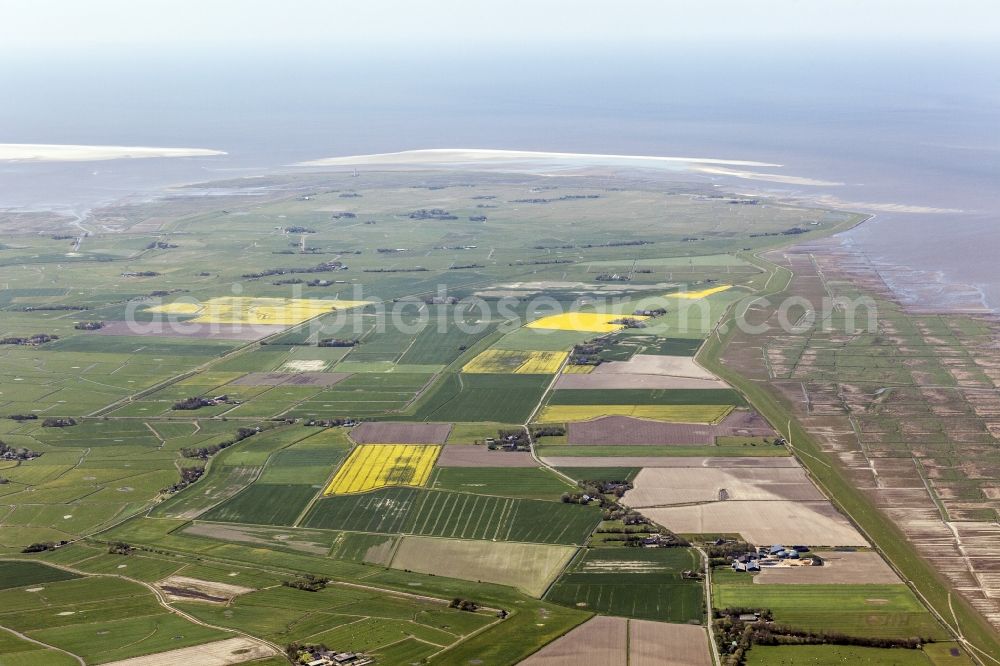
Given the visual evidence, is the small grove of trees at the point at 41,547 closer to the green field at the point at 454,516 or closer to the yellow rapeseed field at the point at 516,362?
the green field at the point at 454,516

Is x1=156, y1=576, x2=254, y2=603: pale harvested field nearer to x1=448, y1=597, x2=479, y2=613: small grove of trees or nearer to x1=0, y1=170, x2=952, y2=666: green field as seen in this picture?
x1=0, y1=170, x2=952, y2=666: green field

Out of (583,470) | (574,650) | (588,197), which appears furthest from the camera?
(588,197)

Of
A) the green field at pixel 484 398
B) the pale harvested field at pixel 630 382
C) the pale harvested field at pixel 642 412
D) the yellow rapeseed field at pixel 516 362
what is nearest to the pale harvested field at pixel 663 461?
the pale harvested field at pixel 642 412

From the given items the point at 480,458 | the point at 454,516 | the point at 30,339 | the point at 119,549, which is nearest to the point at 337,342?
the point at 30,339

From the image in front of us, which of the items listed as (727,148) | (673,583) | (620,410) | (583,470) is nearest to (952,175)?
(727,148)

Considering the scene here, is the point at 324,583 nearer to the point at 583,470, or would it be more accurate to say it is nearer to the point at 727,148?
the point at 583,470
